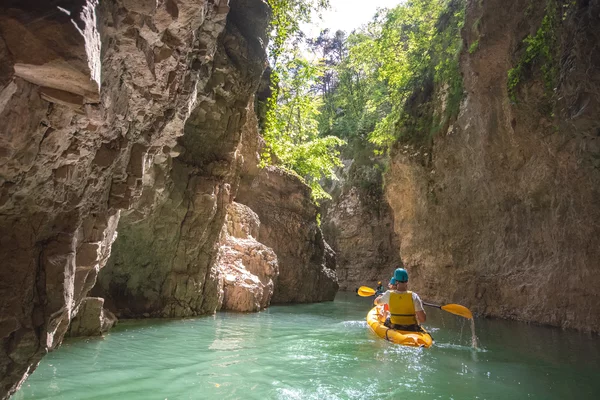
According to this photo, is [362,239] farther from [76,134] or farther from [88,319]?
[76,134]

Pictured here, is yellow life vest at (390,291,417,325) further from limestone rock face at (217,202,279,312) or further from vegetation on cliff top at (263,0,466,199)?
vegetation on cliff top at (263,0,466,199)

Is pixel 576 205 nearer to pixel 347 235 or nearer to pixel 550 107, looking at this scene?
pixel 550 107

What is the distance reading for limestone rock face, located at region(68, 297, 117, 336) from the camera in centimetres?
662

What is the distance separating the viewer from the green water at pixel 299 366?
4.44 metres

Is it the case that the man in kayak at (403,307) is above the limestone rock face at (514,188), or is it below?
below

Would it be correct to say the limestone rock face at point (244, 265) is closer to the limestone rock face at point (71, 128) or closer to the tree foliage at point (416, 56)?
the limestone rock face at point (71, 128)

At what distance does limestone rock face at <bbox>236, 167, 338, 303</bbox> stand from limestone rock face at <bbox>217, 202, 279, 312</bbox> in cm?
188

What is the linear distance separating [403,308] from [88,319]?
5.40 m

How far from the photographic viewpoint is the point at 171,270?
31.4 feet

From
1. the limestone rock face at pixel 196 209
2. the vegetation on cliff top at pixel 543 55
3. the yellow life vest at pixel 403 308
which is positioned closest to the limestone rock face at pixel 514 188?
the vegetation on cliff top at pixel 543 55

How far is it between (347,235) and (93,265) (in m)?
22.4

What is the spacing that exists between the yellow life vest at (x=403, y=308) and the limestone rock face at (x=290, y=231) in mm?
7985

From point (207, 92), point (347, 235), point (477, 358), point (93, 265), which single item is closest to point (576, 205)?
point (477, 358)

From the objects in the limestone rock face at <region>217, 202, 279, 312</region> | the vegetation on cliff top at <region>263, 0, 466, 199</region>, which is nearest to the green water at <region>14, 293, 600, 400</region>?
the limestone rock face at <region>217, 202, 279, 312</region>
